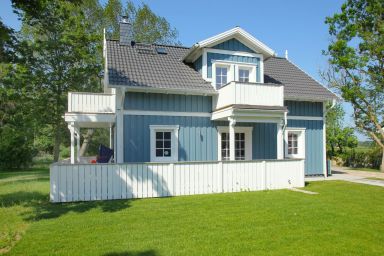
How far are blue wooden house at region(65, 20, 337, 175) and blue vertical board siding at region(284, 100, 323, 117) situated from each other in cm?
5

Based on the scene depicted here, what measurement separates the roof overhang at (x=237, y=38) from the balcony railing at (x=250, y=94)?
83.4 inches

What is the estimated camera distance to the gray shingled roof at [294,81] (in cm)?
1481

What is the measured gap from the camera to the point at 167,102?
40.9 ft

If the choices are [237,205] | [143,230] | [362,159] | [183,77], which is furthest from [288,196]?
[362,159]

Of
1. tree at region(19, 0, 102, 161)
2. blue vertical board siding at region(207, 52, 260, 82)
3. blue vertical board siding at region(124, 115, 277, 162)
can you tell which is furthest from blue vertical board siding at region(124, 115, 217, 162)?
tree at region(19, 0, 102, 161)

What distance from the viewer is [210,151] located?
13086 millimetres

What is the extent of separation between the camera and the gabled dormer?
1324cm

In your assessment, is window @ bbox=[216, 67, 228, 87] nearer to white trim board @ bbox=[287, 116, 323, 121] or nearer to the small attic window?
the small attic window

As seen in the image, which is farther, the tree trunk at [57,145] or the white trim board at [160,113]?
the tree trunk at [57,145]

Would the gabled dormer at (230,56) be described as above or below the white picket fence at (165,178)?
above

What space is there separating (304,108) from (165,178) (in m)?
8.72

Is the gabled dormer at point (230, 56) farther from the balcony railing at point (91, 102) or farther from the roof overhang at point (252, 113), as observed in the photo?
the balcony railing at point (91, 102)

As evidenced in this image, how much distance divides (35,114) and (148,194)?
755 inches

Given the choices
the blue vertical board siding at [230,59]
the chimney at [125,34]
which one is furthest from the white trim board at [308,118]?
the chimney at [125,34]
